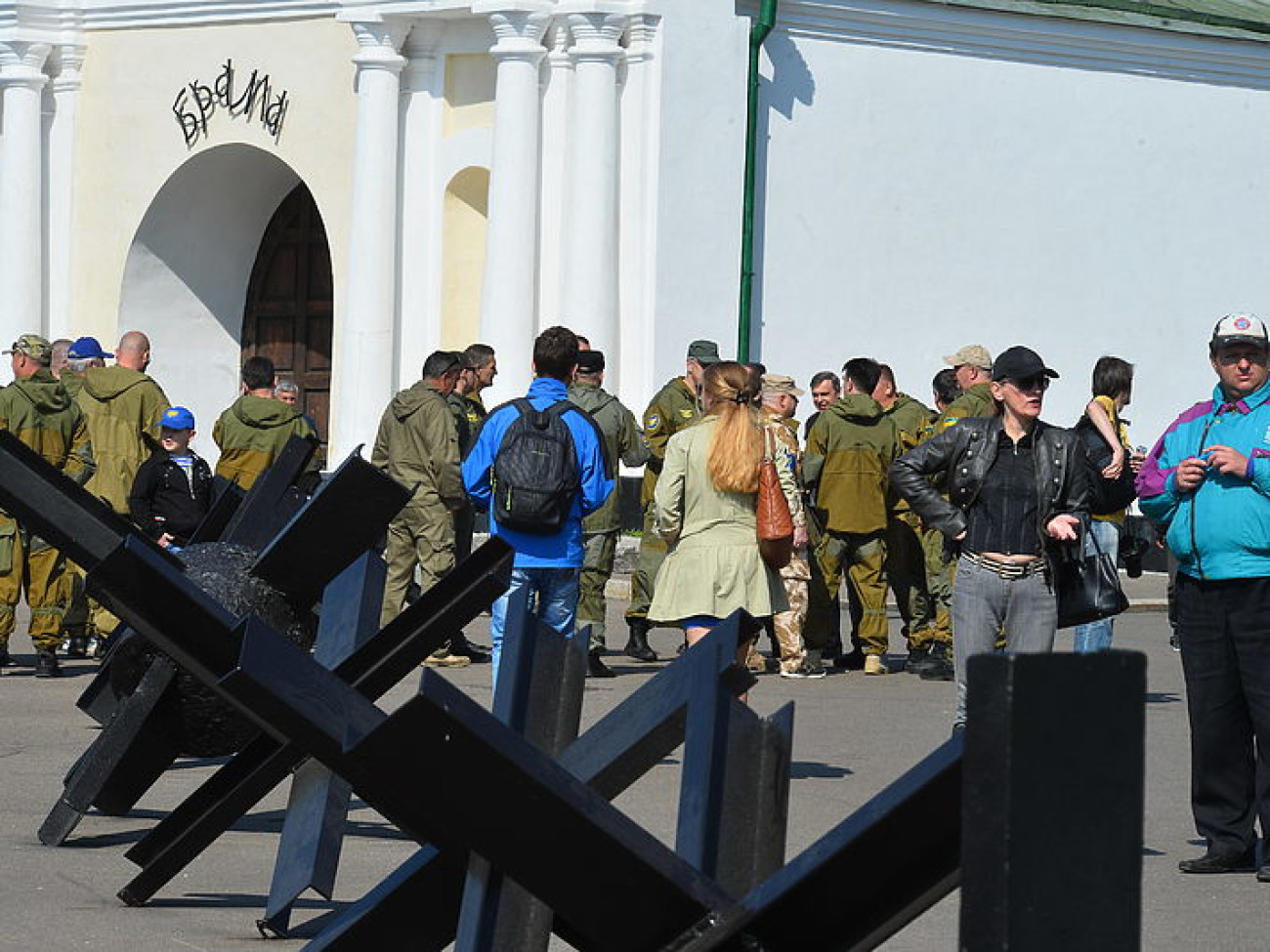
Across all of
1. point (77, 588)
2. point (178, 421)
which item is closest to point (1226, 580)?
point (178, 421)

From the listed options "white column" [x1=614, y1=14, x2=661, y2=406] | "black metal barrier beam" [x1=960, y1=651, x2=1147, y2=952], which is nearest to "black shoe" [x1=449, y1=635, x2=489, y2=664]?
"white column" [x1=614, y1=14, x2=661, y2=406]

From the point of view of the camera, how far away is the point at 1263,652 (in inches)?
320

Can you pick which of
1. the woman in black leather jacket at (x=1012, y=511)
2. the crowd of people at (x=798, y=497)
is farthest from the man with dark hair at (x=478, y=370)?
the woman in black leather jacket at (x=1012, y=511)

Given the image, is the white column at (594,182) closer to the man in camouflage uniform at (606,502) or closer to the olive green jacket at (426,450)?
the man in camouflage uniform at (606,502)

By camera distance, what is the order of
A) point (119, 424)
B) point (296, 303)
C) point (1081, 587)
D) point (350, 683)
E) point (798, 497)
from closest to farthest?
point (350, 683)
point (1081, 587)
point (798, 497)
point (119, 424)
point (296, 303)

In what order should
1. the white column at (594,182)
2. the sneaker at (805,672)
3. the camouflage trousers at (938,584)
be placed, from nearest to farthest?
the sneaker at (805,672) → the camouflage trousers at (938,584) → the white column at (594,182)

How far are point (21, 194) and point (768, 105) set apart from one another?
6945 millimetres

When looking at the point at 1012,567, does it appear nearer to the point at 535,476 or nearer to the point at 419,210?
the point at 535,476

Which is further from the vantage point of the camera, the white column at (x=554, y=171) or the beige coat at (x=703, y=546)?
the white column at (x=554, y=171)

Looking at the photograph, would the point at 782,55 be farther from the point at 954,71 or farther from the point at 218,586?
the point at 218,586

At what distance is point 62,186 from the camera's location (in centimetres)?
2297

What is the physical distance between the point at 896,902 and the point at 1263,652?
16.6ft

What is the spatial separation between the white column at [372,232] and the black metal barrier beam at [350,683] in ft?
46.0

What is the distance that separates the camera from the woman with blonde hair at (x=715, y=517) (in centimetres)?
1005
